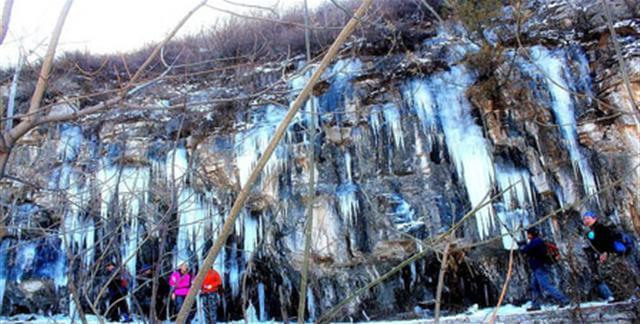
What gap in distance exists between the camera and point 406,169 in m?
9.97

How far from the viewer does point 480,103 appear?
10.0 m

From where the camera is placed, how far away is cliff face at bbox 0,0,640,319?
9227 mm

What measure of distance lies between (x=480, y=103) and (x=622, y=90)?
2383mm

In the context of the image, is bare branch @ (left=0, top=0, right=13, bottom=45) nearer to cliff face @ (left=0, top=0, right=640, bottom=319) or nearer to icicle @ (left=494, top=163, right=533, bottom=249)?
cliff face @ (left=0, top=0, right=640, bottom=319)

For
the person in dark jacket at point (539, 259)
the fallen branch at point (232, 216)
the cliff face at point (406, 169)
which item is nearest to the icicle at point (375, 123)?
the cliff face at point (406, 169)

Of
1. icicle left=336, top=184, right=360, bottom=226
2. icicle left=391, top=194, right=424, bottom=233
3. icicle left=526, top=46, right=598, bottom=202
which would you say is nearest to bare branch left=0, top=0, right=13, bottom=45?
icicle left=336, top=184, right=360, bottom=226

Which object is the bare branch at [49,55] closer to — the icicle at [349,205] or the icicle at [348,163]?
the icicle at [349,205]

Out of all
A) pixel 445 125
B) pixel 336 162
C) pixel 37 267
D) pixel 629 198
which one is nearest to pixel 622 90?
pixel 629 198

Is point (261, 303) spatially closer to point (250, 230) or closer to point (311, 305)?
point (311, 305)

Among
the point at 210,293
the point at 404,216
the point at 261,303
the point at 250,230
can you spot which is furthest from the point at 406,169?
the point at 210,293

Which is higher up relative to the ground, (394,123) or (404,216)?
(394,123)

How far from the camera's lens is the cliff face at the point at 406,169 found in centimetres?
923

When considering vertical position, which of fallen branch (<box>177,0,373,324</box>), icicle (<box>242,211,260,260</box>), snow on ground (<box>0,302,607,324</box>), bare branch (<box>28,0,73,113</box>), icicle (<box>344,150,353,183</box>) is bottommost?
snow on ground (<box>0,302,607,324</box>)

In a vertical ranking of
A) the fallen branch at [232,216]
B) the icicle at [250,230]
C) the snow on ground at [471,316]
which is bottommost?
the snow on ground at [471,316]
